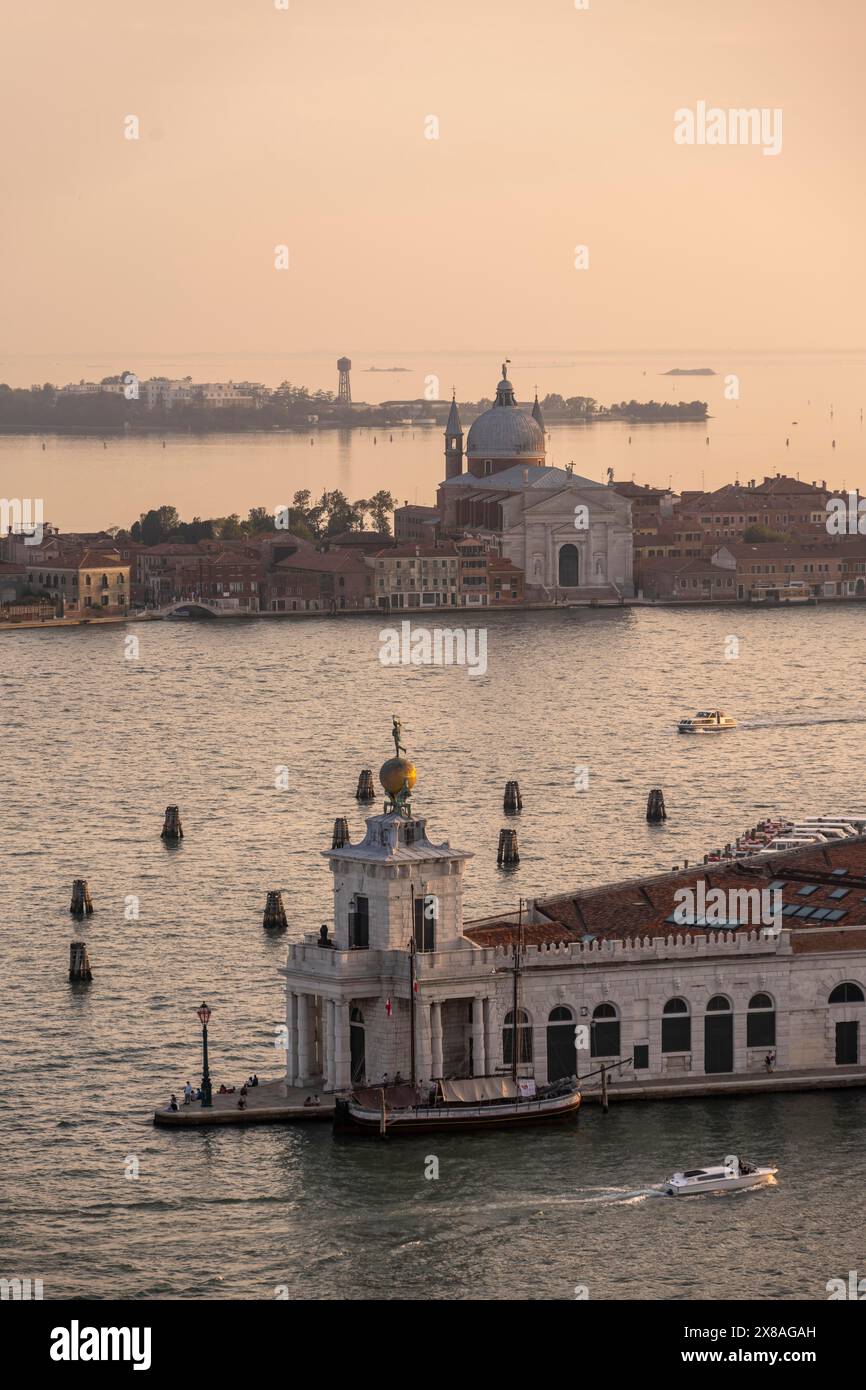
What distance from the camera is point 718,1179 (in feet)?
174

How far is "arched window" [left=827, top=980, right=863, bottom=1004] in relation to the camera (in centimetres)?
5809

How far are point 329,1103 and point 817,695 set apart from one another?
8655cm

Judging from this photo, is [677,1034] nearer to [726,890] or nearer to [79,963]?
[726,890]

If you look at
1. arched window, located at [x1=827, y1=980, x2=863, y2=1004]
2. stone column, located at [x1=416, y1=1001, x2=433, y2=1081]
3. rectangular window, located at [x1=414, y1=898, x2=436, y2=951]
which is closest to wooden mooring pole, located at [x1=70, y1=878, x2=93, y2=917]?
rectangular window, located at [x1=414, y1=898, x2=436, y2=951]

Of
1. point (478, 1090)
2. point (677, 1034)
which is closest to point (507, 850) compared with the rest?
point (677, 1034)

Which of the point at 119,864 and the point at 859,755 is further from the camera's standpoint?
the point at 859,755

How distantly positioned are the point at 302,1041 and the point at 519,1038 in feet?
11.0

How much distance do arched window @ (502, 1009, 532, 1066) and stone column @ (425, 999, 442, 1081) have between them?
109cm

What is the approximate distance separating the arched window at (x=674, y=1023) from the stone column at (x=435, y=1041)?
3752mm

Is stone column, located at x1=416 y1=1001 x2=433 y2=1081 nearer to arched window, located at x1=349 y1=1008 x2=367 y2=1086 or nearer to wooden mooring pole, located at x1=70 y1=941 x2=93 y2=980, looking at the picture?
arched window, located at x1=349 y1=1008 x2=367 y2=1086

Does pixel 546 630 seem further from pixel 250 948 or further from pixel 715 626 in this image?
pixel 250 948
